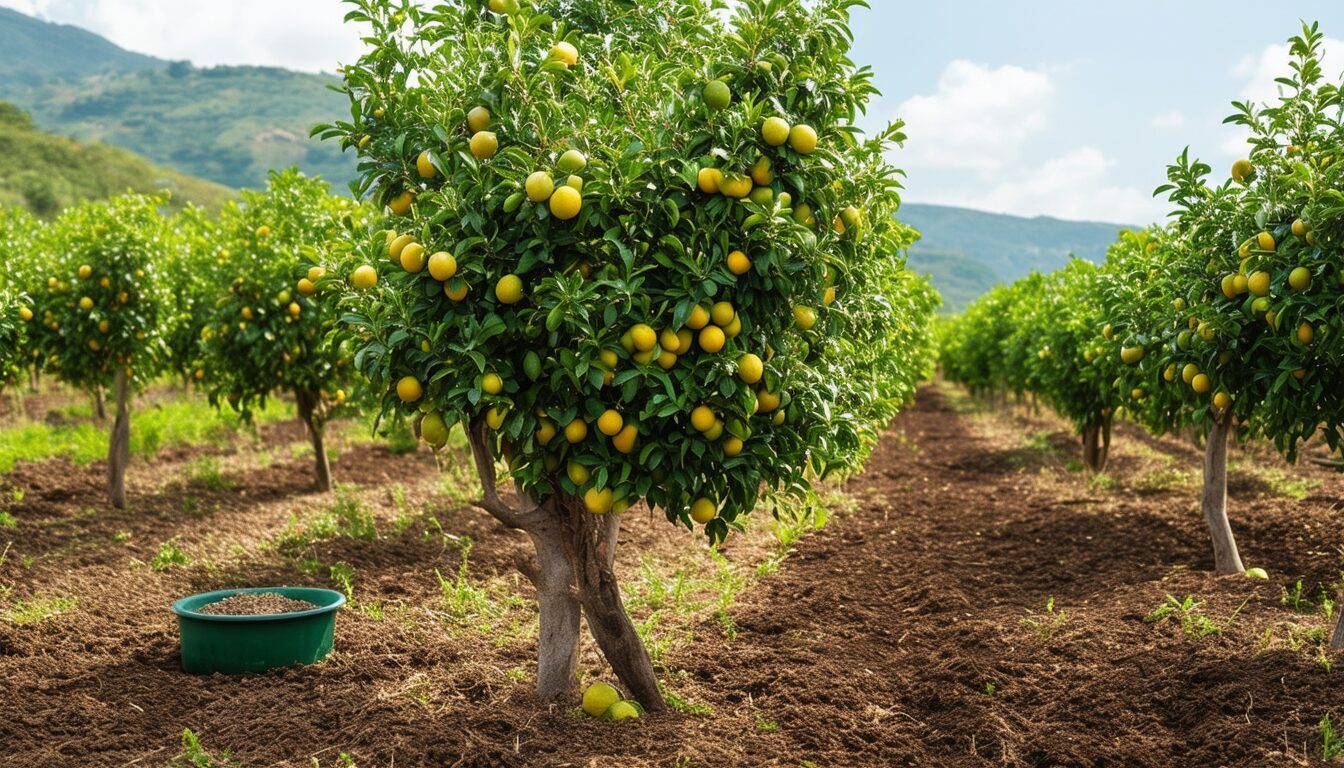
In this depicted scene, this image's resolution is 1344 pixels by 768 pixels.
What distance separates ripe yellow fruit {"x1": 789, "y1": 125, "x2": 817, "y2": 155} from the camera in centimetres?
353

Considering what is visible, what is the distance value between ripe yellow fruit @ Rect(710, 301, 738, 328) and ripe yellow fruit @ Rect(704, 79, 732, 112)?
72 centimetres

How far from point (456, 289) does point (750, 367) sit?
1.12 meters

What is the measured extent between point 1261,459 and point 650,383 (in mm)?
12910

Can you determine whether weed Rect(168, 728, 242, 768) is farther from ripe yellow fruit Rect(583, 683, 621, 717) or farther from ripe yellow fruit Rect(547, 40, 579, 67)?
ripe yellow fruit Rect(547, 40, 579, 67)

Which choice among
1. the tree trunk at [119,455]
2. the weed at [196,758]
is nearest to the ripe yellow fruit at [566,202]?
the weed at [196,758]

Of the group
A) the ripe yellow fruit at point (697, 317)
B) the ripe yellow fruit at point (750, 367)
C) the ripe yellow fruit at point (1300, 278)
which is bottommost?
the ripe yellow fruit at point (750, 367)

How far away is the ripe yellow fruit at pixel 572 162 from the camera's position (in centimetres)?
354

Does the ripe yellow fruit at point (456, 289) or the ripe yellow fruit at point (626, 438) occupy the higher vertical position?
the ripe yellow fruit at point (456, 289)

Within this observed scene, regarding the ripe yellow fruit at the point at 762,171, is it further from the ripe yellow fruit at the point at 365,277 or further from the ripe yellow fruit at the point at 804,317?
the ripe yellow fruit at the point at 365,277

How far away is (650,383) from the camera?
11.4 feet

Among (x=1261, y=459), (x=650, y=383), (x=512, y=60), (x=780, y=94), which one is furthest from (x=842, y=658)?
(x=1261, y=459)

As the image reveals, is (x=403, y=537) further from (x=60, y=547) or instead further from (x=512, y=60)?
(x=512, y=60)

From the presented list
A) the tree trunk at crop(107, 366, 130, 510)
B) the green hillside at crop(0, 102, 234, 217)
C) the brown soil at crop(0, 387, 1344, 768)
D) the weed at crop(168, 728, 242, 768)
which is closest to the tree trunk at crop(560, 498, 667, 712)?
the brown soil at crop(0, 387, 1344, 768)

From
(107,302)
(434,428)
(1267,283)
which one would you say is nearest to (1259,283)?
(1267,283)
